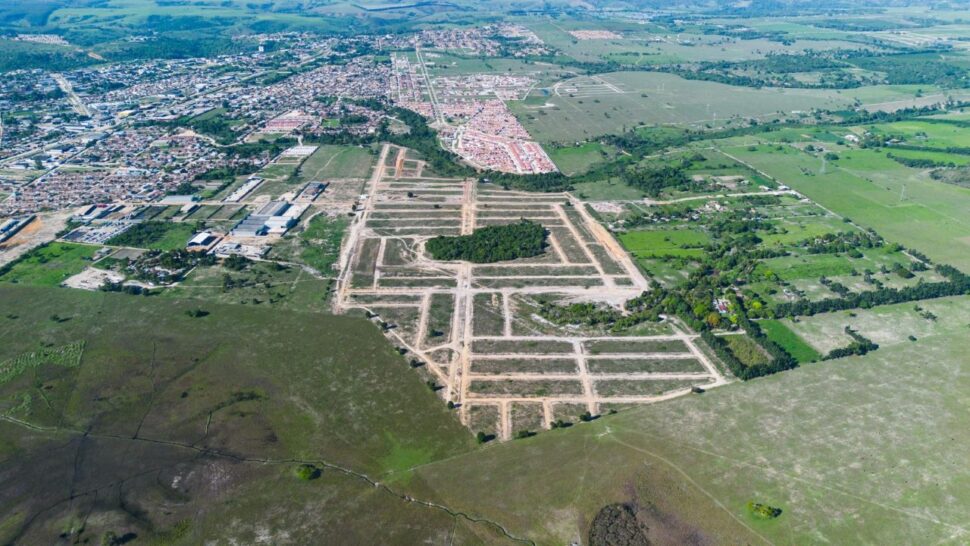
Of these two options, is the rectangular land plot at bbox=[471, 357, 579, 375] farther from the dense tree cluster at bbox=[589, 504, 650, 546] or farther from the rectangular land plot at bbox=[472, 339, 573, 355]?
the dense tree cluster at bbox=[589, 504, 650, 546]

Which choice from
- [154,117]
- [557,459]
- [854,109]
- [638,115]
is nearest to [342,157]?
[154,117]

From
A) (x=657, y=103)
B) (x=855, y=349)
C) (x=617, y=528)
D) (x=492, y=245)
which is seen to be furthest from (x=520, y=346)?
(x=657, y=103)

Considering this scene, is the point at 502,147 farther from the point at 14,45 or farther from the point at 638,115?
the point at 14,45

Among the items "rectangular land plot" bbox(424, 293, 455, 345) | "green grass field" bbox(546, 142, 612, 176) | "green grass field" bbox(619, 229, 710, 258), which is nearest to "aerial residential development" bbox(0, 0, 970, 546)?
"rectangular land plot" bbox(424, 293, 455, 345)

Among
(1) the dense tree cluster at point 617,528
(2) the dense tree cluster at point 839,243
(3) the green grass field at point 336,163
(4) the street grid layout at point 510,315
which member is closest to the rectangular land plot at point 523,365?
(4) the street grid layout at point 510,315

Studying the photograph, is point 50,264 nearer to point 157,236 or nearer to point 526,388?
point 157,236
